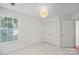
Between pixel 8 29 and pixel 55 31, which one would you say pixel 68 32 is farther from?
pixel 8 29

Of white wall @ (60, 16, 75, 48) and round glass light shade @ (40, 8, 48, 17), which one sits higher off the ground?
round glass light shade @ (40, 8, 48, 17)

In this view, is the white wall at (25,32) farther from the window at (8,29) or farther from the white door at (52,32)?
the white door at (52,32)

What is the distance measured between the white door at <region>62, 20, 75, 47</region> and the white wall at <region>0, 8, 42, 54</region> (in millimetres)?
466

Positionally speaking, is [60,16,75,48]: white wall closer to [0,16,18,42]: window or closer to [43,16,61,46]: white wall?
[43,16,61,46]: white wall

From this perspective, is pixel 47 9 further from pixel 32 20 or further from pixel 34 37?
pixel 34 37

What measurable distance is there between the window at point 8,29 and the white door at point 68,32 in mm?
Result: 914

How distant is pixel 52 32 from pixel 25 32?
529mm

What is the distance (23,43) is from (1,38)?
0.39 m

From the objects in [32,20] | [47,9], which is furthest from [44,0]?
[32,20]

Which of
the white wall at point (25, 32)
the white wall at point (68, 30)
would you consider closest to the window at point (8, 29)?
the white wall at point (25, 32)

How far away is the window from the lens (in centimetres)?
150

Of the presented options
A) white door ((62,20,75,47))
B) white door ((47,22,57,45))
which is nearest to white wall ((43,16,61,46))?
white door ((47,22,57,45))

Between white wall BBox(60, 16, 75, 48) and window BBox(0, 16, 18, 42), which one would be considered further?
white wall BBox(60, 16, 75, 48)

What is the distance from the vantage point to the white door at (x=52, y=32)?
1697 mm
